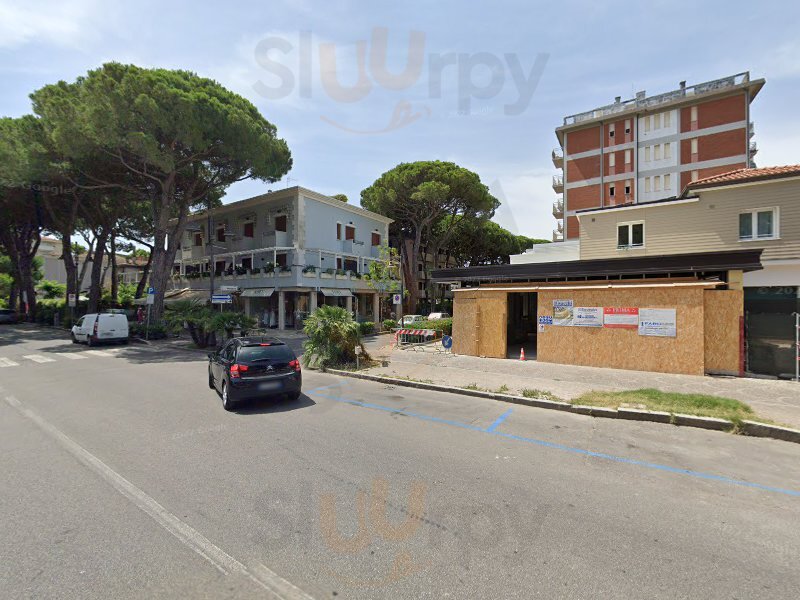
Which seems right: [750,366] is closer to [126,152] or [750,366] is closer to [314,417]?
[314,417]

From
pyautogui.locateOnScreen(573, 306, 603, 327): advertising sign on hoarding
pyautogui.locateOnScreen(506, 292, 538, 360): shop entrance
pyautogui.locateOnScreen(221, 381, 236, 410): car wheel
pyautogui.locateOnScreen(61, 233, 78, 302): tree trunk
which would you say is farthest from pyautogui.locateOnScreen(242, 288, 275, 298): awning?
pyautogui.locateOnScreen(573, 306, 603, 327): advertising sign on hoarding

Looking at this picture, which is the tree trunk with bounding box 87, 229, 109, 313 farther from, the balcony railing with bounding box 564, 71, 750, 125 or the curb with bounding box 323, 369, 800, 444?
the balcony railing with bounding box 564, 71, 750, 125

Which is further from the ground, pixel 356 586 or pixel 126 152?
pixel 126 152

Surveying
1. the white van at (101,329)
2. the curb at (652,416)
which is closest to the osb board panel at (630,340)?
the curb at (652,416)

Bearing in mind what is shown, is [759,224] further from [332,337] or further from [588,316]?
[332,337]

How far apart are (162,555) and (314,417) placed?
4245 millimetres

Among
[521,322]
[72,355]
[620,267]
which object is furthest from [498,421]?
[72,355]

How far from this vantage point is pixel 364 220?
36.4m

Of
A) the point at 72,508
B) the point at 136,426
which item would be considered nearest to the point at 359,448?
the point at 72,508

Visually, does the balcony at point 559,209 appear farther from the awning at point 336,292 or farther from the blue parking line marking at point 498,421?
the blue parking line marking at point 498,421

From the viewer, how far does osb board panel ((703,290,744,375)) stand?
10.9 metres

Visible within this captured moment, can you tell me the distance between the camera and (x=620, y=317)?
40.3 feet

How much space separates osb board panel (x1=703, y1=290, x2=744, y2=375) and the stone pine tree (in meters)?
24.2

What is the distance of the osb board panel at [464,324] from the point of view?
15.3 m
